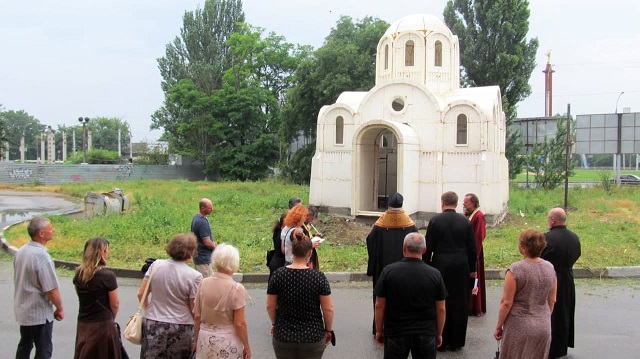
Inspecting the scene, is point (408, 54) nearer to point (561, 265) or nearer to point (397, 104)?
point (397, 104)

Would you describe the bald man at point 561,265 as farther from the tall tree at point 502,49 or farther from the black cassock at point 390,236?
the tall tree at point 502,49

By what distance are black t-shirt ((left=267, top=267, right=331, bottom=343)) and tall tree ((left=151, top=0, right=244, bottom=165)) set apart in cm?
4571

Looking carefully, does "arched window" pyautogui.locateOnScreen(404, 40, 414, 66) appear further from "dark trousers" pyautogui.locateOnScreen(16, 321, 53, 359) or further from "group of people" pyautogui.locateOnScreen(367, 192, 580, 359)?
"dark trousers" pyautogui.locateOnScreen(16, 321, 53, 359)

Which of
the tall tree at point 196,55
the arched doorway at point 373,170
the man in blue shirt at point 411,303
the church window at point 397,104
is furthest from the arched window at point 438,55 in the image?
the tall tree at point 196,55

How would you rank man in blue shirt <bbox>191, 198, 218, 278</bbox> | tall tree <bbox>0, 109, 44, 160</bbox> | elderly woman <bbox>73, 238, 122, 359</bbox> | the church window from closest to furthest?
elderly woman <bbox>73, 238, 122, 359</bbox> < man in blue shirt <bbox>191, 198, 218, 278</bbox> < the church window < tall tree <bbox>0, 109, 44, 160</bbox>

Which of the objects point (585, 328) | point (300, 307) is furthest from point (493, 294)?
point (300, 307)

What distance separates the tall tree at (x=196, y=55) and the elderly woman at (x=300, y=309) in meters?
45.7

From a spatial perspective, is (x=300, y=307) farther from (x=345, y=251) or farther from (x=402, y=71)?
(x=402, y=71)

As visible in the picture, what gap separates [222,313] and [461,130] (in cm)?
1459

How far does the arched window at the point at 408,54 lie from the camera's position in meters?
19.2

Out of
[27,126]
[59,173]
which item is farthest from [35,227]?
[27,126]

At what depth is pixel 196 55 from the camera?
171 ft

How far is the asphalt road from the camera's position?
7.05 metres

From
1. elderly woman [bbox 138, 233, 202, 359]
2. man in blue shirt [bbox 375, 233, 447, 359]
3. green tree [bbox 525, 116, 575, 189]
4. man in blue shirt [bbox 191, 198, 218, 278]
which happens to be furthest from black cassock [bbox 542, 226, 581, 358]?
green tree [bbox 525, 116, 575, 189]
